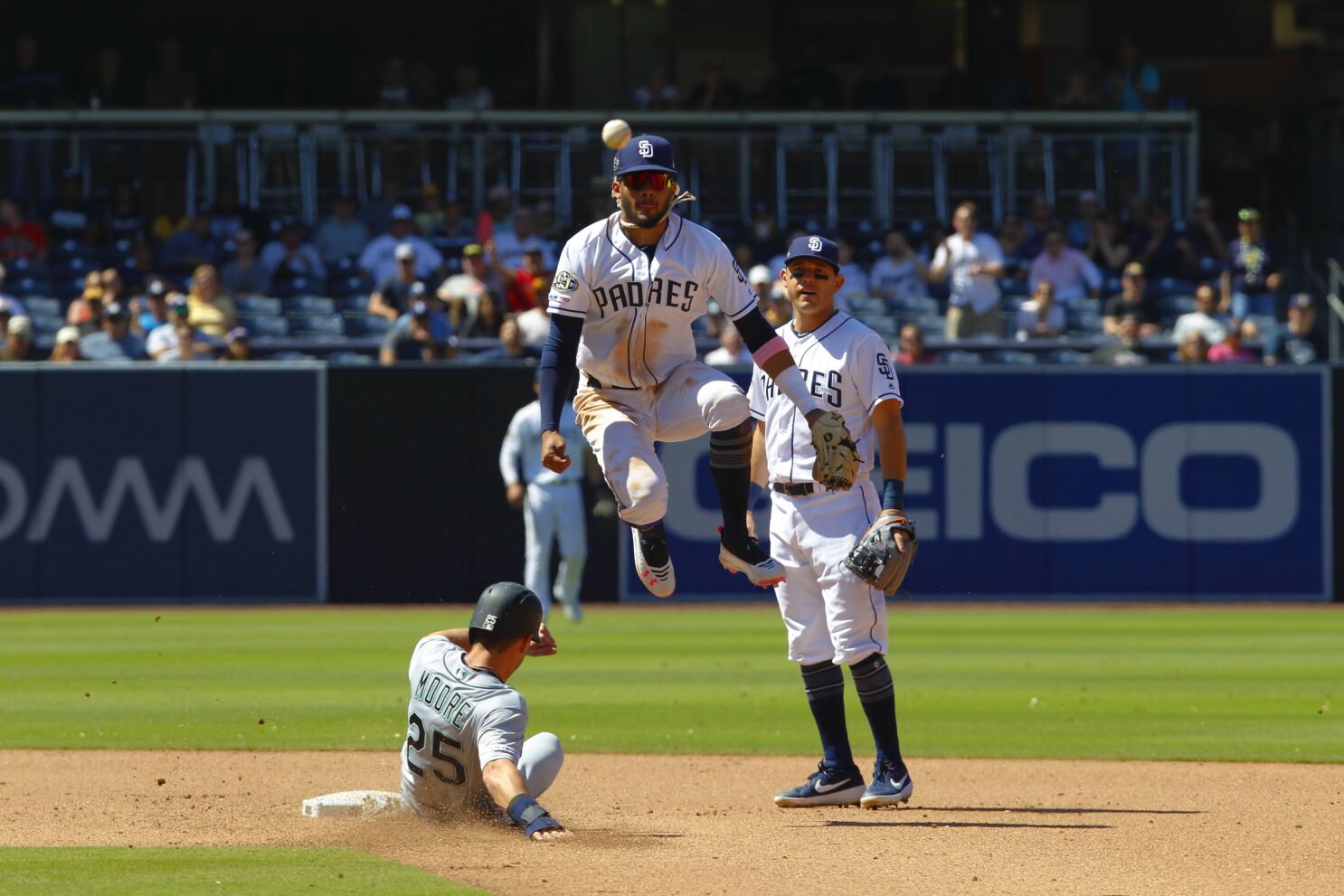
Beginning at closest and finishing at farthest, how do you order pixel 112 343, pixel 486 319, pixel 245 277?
pixel 112 343 < pixel 486 319 < pixel 245 277

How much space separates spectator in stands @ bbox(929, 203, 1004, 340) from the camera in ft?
64.5

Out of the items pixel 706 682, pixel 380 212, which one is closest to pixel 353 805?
pixel 706 682

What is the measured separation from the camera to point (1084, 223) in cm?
2152

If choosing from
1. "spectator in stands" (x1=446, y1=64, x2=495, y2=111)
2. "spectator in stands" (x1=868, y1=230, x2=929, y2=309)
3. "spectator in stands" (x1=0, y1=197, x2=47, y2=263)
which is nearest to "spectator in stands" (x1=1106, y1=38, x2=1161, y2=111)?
"spectator in stands" (x1=868, y1=230, x2=929, y2=309)

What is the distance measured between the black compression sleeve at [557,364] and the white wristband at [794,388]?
0.83 m

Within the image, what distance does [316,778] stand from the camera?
9.13 meters

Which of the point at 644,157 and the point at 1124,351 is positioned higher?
the point at 644,157

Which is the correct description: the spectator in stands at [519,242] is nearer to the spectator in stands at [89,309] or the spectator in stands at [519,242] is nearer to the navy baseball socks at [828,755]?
the spectator in stands at [89,309]

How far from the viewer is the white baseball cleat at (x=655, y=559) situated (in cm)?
794

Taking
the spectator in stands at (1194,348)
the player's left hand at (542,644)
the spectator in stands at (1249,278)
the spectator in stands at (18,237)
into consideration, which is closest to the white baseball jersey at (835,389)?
the player's left hand at (542,644)

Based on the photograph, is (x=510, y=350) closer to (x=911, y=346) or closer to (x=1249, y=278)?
(x=911, y=346)

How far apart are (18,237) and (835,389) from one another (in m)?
14.9

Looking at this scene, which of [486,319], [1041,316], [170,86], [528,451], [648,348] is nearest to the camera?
[648,348]

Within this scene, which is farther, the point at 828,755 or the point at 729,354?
the point at 729,354
